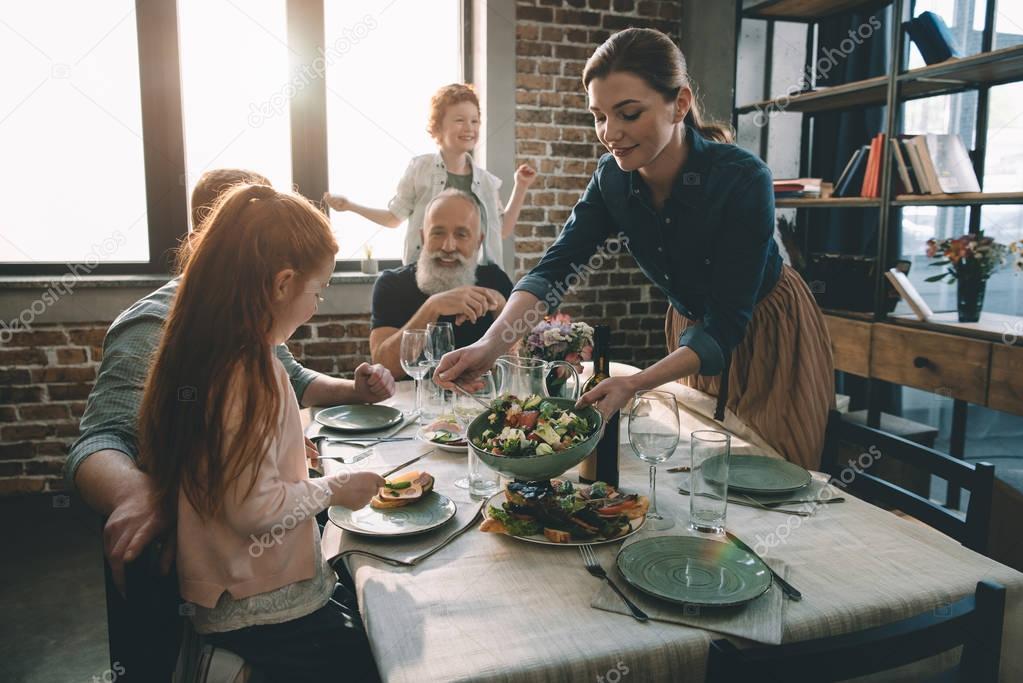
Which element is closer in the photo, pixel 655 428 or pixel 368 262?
pixel 655 428

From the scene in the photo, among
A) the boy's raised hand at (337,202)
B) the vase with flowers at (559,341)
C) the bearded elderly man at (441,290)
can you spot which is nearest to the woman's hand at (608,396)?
the vase with flowers at (559,341)

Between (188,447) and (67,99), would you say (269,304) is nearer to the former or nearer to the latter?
(188,447)

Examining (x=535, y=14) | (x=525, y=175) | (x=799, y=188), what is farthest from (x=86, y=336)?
(x=799, y=188)

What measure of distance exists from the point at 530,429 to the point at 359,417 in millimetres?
700

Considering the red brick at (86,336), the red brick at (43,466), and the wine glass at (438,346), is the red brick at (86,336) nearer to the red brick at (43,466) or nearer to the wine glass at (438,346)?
the red brick at (43,466)

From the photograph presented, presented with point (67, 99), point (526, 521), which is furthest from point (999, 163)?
point (67, 99)

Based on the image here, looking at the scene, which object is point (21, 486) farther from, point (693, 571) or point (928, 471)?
point (928, 471)

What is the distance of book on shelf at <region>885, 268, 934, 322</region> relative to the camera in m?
2.70

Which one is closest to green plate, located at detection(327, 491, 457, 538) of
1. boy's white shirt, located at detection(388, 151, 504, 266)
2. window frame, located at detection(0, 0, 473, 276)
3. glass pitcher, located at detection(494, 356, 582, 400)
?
glass pitcher, located at detection(494, 356, 582, 400)

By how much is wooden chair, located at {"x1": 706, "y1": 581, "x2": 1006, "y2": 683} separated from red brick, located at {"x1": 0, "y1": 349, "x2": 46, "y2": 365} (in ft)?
11.3

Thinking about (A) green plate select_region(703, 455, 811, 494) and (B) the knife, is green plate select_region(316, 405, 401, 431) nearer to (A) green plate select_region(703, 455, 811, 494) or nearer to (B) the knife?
(A) green plate select_region(703, 455, 811, 494)

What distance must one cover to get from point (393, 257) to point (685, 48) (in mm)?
1911

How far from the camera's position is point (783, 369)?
181 cm

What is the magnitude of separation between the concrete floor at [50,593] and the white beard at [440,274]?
147 centimetres
